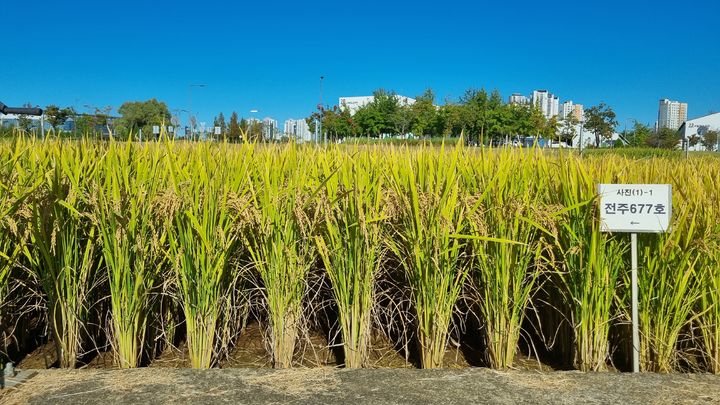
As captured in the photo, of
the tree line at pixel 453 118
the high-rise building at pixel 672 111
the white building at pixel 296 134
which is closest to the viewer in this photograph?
the white building at pixel 296 134

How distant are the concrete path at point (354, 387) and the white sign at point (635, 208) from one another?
71 centimetres

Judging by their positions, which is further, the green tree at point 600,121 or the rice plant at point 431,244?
the green tree at point 600,121

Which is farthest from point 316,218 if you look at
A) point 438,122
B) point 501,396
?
point 438,122

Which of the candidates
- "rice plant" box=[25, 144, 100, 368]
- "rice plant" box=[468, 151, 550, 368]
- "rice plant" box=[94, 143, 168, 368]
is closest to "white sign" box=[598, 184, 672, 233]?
"rice plant" box=[468, 151, 550, 368]

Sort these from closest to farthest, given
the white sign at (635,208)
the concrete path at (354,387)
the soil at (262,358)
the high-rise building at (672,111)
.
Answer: the concrete path at (354,387) < the white sign at (635,208) < the soil at (262,358) < the high-rise building at (672,111)

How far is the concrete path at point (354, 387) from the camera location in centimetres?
233

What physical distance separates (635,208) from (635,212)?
19mm

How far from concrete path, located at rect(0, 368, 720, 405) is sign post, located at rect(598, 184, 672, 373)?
39cm

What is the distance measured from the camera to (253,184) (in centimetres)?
305

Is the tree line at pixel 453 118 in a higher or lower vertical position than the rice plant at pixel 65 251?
higher

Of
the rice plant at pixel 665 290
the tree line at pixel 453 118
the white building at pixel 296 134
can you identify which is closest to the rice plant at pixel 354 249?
the white building at pixel 296 134

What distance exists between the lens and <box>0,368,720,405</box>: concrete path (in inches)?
91.9

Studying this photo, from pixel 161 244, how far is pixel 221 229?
34 cm

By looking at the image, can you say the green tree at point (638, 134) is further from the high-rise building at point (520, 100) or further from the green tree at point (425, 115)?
→ the green tree at point (425, 115)
